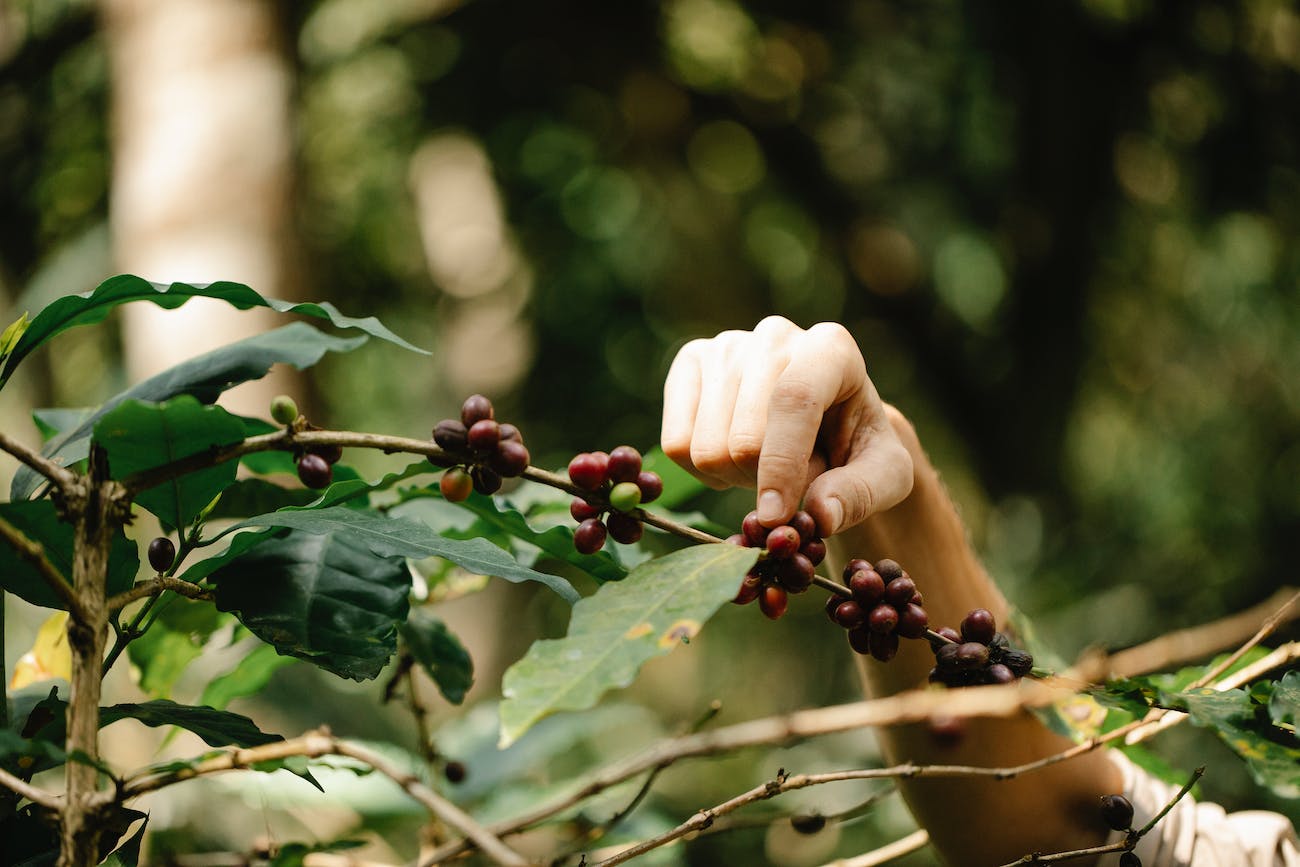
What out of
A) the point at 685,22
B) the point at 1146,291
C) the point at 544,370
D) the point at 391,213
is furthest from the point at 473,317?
the point at 1146,291

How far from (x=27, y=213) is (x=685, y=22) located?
2.99 metres

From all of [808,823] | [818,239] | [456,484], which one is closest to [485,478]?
[456,484]

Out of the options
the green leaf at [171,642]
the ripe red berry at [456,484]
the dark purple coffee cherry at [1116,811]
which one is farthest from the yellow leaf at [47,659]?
the dark purple coffee cherry at [1116,811]

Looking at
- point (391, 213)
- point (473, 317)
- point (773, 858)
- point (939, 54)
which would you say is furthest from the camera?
point (391, 213)

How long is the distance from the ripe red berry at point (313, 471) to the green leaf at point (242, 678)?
29 centimetres

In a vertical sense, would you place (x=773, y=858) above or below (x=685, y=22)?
below

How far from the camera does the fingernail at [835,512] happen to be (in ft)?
2.19

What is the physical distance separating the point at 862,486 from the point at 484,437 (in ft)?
1.00

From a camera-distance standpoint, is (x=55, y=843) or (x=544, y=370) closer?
(x=55, y=843)

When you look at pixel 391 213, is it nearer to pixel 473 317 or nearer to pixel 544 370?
pixel 473 317

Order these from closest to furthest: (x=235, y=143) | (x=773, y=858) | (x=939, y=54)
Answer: (x=235, y=143)
(x=773, y=858)
(x=939, y=54)

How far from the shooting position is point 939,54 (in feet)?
12.7

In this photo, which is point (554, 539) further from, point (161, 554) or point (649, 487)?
point (161, 554)

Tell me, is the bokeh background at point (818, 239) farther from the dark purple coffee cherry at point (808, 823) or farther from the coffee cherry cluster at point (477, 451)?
the coffee cherry cluster at point (477, 451)
